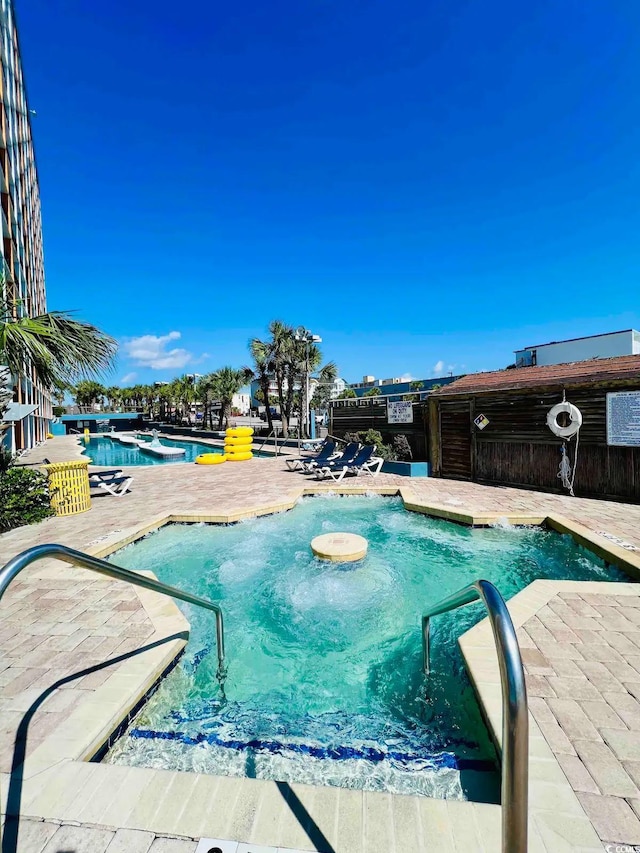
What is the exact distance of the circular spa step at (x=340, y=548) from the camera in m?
6.05

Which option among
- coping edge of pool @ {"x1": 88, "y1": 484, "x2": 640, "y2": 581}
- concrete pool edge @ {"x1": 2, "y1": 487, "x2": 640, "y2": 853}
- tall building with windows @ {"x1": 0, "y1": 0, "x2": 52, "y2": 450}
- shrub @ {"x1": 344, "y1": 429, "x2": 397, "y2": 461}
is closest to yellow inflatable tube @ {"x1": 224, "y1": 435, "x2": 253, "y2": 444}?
shrub @ {"x1": 344, "y1": 429, "x2": 397, "y2": 461}

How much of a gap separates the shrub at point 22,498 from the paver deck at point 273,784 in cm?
150

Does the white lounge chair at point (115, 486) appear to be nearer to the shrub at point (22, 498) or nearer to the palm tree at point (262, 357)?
the shrub at point (22, 498)

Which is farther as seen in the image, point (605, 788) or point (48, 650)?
point (48, 650)

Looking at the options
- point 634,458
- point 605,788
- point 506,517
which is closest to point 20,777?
point 605,788

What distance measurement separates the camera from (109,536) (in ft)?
22.1

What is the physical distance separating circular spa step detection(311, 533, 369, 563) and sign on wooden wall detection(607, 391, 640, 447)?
21.2 ft

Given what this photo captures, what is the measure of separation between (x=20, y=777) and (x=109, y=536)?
5.00 meters

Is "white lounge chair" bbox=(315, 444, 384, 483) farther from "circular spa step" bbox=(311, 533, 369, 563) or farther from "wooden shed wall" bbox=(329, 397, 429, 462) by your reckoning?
"circular spa step" bbox=(311, 533, 369, 563)

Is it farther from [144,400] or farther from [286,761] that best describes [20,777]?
[144,400]

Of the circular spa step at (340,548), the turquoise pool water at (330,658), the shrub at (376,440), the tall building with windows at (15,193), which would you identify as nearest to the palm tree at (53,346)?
A: the turquoise pool water at (330,658)

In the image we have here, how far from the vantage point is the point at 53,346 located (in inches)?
272

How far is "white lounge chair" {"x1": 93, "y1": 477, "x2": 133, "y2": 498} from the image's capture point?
10.2 meters

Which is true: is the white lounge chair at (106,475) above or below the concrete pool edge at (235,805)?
above
